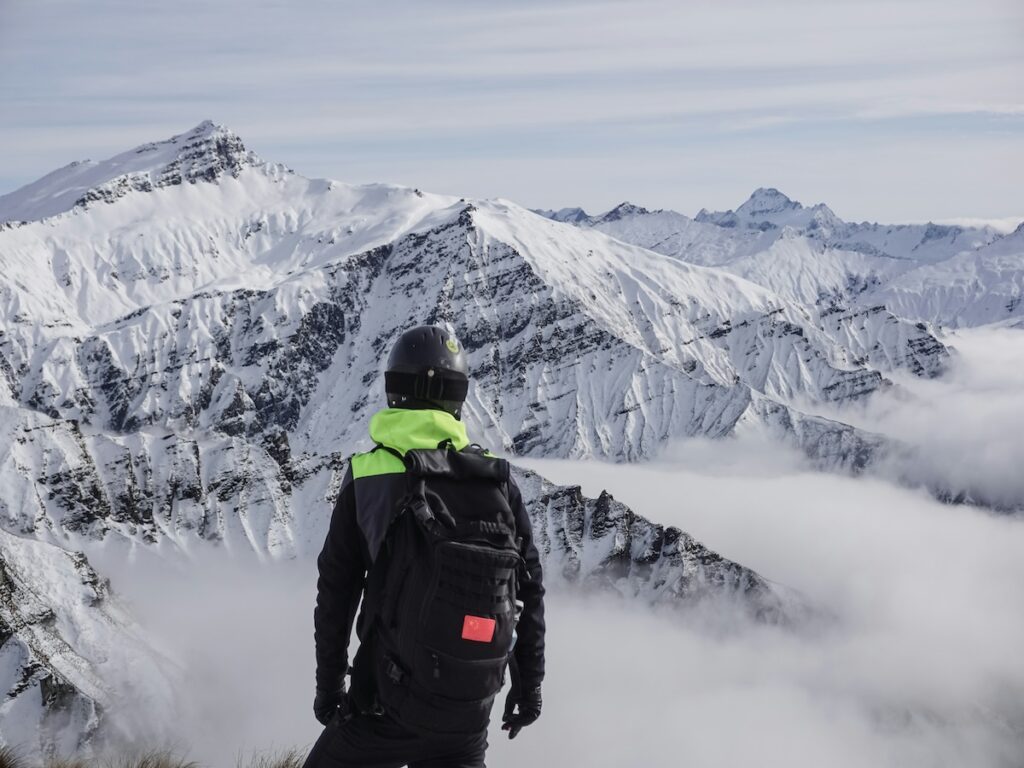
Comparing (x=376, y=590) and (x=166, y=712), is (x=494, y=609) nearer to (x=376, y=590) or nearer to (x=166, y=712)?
(x=376, y=590)

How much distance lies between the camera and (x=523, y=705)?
9.34 metres

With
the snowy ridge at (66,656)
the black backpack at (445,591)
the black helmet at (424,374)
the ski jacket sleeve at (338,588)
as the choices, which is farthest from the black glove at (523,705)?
the snowy ridge at (66,656)

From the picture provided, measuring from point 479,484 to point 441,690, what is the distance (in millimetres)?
1807

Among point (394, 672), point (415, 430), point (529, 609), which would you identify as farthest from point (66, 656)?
point (415, 430)

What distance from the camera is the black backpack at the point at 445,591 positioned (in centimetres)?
766

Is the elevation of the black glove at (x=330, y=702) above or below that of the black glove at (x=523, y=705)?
above

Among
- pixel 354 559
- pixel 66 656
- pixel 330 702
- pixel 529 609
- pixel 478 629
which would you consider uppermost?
pixel 354 559

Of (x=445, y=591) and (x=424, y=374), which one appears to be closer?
(x=445, y=591)

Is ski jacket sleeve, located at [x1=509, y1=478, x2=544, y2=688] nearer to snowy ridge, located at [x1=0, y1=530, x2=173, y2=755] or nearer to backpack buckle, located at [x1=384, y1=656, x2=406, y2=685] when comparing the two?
backpack buckle, located at [x1=384, y1=656, x2=406, y2=685]

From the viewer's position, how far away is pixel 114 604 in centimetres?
15062

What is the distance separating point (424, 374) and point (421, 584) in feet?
6.72

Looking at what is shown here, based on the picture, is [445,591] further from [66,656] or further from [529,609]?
[66,656]

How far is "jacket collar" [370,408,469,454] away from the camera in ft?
26.6

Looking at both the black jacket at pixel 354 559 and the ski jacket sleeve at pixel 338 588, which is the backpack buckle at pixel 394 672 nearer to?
the black jacket at pixel 354 559
